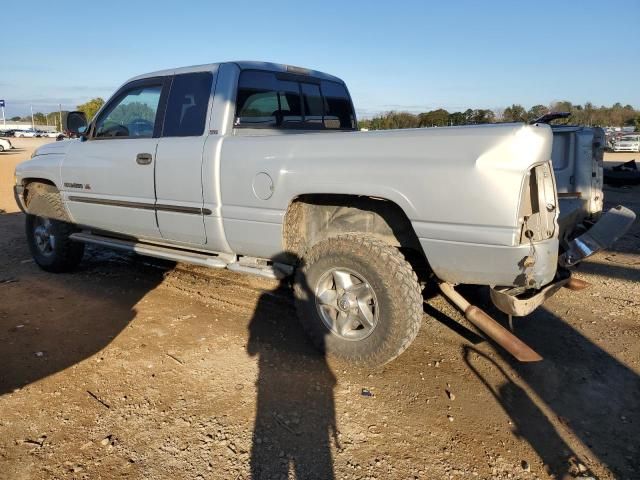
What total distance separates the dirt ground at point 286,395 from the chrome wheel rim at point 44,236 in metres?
0.79

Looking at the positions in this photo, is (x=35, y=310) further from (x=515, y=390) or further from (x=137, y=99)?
(x=515, y=390)

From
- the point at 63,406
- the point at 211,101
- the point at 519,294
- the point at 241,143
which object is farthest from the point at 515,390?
the point at 211,101

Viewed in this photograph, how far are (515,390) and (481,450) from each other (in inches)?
28.4

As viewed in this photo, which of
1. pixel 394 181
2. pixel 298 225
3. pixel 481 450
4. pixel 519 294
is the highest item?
pixel 394 181

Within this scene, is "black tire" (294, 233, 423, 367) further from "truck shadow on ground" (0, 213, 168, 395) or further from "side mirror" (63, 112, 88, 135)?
"side mirror" (63, 112, 88, 135)

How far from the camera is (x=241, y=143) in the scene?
3.70m

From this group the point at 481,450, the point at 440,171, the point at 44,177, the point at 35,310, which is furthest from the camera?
the point at 44,177

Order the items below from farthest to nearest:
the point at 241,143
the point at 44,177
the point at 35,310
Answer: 1. the point at 44,177
2. the point at 35,310
3. the point at 241,143

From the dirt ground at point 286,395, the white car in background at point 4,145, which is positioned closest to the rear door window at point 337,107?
the dirt ground at point 286,395

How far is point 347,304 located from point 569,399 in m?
1.51

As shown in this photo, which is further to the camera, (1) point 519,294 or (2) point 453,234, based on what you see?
(1) point 519,294

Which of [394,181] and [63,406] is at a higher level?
[394,181]

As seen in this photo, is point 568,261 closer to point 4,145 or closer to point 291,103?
point 291,103

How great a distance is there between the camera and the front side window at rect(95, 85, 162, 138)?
4.51 m
